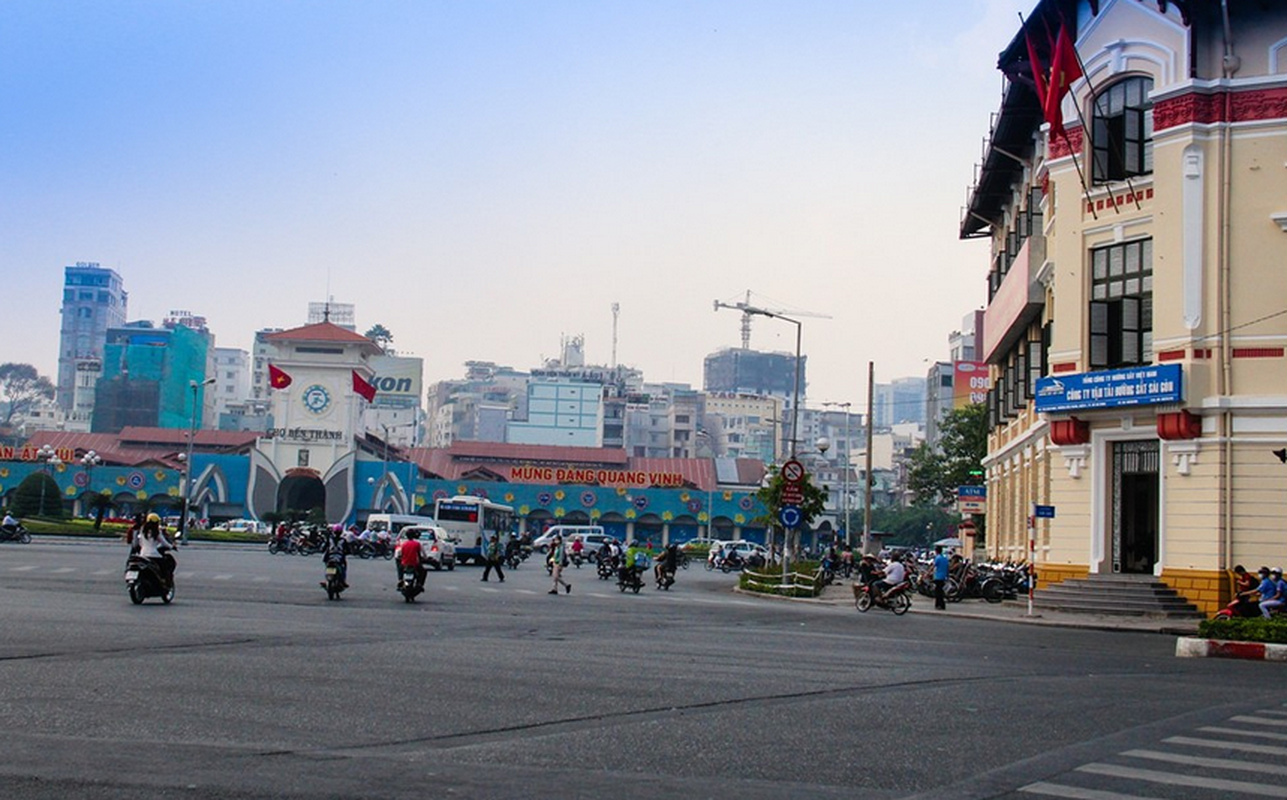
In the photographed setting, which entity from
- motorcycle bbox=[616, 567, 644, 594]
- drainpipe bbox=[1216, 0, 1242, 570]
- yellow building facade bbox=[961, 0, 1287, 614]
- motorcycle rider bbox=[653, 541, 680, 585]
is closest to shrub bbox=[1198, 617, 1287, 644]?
drainpipe bbox=[1216, 0, 1242, 570]

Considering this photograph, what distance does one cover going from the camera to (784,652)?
61.2 feet

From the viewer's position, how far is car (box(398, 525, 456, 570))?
164 ft

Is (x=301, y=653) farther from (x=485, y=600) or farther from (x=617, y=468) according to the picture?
(x=617, y=468)

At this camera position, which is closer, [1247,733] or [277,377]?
[1247,733]

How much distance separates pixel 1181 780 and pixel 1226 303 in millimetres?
23077

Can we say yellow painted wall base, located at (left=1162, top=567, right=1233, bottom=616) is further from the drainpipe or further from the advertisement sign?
the advertisement sign

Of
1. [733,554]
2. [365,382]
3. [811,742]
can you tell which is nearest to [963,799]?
[811,742]

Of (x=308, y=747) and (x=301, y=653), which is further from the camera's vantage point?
(x=301, y=653)

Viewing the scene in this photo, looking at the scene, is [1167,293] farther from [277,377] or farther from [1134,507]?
[277,377]

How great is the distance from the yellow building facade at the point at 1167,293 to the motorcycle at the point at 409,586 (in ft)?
47.6

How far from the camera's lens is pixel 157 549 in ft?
77.9

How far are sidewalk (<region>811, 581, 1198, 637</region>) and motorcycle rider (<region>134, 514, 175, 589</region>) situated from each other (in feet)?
53.0

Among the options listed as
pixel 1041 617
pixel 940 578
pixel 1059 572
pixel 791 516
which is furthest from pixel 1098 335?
pixel 791 516

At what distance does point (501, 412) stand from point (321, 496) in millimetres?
75908
